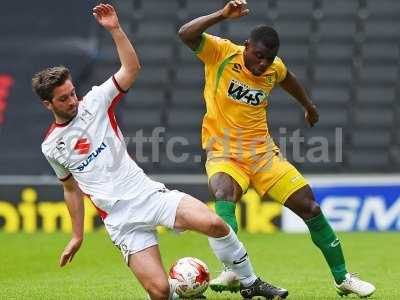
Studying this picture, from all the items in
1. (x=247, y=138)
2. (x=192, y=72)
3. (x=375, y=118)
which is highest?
(x=247, y=138)

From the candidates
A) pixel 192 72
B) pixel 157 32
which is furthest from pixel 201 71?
pixel 157 32

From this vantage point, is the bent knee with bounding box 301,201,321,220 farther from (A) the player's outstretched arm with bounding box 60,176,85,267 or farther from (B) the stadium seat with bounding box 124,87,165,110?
(B) the stadium seat with bounding box 124,87,165,110

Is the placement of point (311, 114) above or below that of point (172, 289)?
above

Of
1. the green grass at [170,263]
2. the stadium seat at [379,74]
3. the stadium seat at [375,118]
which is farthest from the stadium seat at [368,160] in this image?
Result: the green grass at [170,263]

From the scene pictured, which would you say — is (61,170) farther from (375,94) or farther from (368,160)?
(375,94)

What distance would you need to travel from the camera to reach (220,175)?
8.57m

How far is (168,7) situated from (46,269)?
993 cm

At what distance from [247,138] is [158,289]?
1.93 metres

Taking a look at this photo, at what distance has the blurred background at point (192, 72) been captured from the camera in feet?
58.2

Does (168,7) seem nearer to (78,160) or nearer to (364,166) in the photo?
(364,166)

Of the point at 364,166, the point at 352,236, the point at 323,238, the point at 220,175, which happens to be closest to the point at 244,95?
the point at 220,175

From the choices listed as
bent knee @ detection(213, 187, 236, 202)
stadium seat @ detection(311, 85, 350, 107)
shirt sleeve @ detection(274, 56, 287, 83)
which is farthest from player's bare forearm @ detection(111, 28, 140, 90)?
stadium seat @ detection(311, 85, 350, 107)

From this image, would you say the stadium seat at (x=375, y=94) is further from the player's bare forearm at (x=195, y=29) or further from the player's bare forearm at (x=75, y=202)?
the player's bare forearm at (x=75, y=202)

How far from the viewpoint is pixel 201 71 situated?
62.2ft
